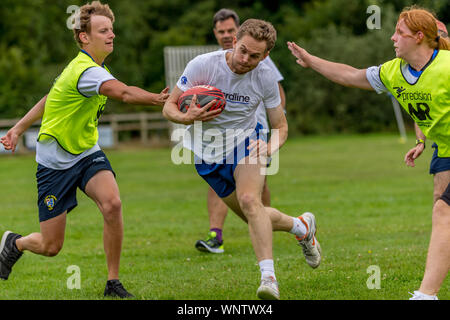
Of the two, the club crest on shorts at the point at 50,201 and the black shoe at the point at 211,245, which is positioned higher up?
the club crest on shorts at the point at 50,201

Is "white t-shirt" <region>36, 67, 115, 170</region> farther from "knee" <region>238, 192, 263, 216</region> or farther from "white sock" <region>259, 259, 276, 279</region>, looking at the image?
"white sock" <region>259, 259, 276, 279</region>

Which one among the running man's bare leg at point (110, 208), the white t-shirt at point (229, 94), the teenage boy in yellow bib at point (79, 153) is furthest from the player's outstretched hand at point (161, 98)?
the running man's bare leg at point (110, 208)

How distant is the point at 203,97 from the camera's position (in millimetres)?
5766

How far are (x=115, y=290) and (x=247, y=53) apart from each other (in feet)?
7.81

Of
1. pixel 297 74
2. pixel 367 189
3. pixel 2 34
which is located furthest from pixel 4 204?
pixel 297 74

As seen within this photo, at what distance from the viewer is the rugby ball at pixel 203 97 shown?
5.75 m

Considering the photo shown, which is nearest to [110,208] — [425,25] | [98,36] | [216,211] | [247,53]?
[98,36]

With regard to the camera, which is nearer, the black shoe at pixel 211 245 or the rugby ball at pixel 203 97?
the rugby ball at pixel 203 97

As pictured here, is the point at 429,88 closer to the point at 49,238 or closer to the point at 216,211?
the point at 49,238

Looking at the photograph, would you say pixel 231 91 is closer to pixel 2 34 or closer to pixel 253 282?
pixel 253 282

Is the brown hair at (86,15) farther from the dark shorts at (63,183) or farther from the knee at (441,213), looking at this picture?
the knee at (441,213)

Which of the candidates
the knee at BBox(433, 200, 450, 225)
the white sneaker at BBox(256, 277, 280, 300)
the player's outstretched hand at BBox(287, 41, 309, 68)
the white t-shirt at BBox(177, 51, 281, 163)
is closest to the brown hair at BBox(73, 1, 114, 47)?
the white t-shirt at BBox(177, 51, 281, 163)

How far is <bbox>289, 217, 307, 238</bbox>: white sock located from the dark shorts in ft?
5.84

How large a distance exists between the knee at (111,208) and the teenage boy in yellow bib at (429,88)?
98.0 inches
